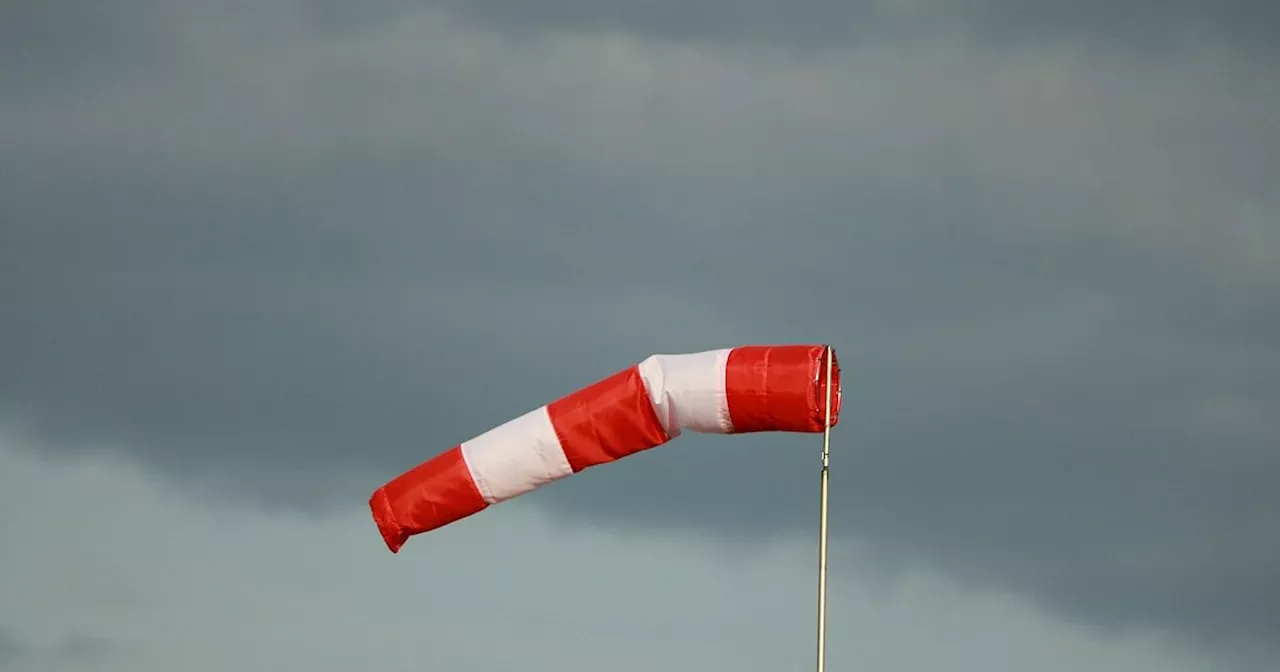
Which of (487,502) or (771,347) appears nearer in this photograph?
(771,347)

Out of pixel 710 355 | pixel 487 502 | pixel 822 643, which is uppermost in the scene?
pixel 710 355

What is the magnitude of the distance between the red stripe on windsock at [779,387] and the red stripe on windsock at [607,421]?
171 cm

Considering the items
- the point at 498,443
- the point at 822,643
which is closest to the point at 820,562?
the point at 822,643

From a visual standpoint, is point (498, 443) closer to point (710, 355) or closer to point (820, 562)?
point (710, 355)

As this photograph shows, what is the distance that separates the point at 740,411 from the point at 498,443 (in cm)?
485

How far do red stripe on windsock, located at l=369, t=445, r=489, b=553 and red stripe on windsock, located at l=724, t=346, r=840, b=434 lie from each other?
217 inches

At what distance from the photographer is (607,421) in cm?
3622

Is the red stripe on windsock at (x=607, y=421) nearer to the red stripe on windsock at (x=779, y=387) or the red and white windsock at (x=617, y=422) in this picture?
the red and white windsock at (x=617, y=422)

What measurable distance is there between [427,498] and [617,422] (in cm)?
411

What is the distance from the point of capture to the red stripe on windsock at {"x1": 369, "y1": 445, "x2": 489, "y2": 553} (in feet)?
124

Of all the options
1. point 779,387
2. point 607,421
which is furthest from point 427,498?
point 779,387

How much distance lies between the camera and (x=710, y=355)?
1400 inches

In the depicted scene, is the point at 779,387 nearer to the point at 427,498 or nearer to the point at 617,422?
the point at 617,422

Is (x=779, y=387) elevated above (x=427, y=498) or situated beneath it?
elevated above
